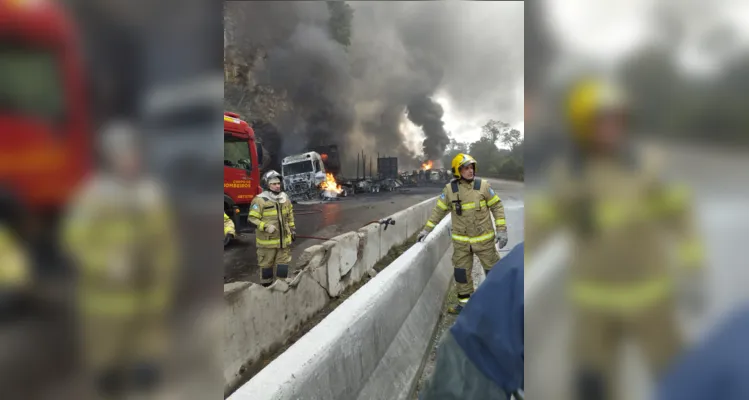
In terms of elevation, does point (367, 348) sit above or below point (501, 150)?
below

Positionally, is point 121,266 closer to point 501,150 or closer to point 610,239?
point 610,239

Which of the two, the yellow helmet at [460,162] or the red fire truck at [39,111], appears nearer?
the red fire truck at [39,111]

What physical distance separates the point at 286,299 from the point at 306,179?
14231 mm

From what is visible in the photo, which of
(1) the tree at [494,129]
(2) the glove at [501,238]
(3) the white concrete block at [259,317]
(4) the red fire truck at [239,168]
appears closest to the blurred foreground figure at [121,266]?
(1) the tree at [494,129]

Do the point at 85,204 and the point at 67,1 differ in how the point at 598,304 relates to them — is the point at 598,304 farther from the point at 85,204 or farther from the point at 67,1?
the point at 67,1

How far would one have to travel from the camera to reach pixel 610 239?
1.75 feet

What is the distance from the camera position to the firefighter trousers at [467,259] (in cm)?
406

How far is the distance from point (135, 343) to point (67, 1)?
446mm

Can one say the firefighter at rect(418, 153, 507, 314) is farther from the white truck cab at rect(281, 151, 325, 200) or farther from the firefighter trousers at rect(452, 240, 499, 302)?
the white truck cab at rect(281, 151, 325, 200)

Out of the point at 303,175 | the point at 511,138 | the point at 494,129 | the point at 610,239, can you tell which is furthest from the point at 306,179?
the point at 610,239

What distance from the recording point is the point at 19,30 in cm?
48

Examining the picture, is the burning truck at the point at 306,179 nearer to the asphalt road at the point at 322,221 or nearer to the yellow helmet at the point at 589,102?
the asphalt road at the point at 322,221

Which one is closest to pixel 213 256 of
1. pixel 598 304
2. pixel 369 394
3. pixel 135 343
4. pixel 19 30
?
pixel 135 343

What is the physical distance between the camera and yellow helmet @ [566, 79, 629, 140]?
0.51 m
